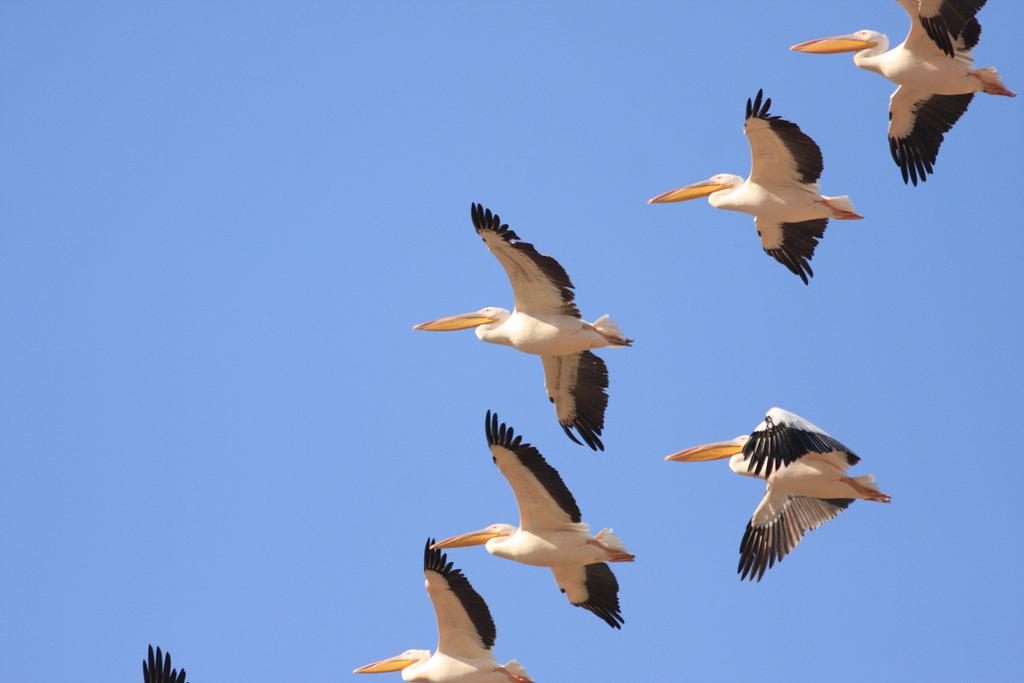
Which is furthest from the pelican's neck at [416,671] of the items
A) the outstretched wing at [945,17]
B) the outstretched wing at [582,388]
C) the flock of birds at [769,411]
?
the outstretched wing at [945,17]

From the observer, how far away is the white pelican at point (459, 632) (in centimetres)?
1766

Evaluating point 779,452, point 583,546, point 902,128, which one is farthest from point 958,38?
point 583,546

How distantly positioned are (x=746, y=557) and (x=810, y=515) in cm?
72

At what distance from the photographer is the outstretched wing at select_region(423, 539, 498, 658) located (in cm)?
1764

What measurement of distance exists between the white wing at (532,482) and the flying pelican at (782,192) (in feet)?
10.1

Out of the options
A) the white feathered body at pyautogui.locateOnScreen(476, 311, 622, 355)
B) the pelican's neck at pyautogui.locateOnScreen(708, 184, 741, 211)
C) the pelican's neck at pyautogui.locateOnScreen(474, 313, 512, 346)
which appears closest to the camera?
the white feathered body at pyautogui.locateOnScreen(476, 311, 622, 355)

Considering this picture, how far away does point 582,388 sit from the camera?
19.1m

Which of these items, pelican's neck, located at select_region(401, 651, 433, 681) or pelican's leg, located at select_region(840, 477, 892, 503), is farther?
pelican's neck, located at select_region(401, 651, 433, 681)

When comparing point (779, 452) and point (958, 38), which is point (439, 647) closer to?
point (779, 452)

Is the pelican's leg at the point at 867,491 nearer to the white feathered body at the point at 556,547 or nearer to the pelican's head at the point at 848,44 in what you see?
the white feathered body at the point at 556,547

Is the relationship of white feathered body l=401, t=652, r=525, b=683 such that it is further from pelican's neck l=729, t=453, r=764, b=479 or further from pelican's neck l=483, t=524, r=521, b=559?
pelican's neck l=729, t=453, r=764, b=479

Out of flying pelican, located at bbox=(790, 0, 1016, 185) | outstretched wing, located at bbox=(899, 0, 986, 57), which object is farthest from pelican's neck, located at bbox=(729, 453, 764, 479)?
outstretched wing, located at bbox=(899, 0, 986, 57)

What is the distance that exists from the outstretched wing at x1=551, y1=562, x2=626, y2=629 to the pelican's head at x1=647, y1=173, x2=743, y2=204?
3.72 metres

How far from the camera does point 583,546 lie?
59.3 ft
